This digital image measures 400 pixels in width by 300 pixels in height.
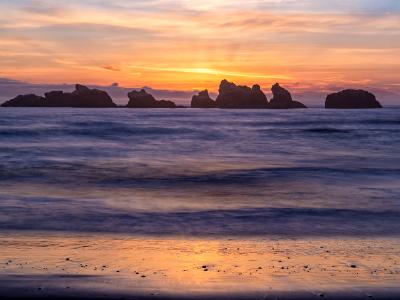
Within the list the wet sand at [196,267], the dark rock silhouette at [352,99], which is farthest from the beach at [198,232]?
the dark rock silhouette at [352,99]

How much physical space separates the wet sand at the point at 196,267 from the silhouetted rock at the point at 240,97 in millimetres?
144499

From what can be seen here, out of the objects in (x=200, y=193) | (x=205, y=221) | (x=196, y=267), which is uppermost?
(x=196, y=267)

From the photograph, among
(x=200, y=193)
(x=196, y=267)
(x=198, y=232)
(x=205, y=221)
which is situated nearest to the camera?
(x=196, y=267)

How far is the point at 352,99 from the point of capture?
14625 centimetres

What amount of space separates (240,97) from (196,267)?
484ft

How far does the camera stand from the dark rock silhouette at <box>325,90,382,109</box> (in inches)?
5773

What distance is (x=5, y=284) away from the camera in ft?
20.9

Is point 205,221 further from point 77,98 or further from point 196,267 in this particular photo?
point 77,98

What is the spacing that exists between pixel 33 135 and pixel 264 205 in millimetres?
33952

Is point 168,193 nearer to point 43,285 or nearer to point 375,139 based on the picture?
point 43,285

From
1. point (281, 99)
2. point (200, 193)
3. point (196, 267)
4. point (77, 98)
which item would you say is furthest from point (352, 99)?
point (196, 267)

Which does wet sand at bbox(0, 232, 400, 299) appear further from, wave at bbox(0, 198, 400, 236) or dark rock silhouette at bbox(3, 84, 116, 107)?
dark rock silhouette at bbox(3, 84, 116, 107)

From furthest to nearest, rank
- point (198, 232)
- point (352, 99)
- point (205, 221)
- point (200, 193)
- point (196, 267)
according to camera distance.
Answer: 1. point (352, 99)
2. point (200, 193)
3. point (205, 221)
4. point (198, 232)
5. point (196, 267)

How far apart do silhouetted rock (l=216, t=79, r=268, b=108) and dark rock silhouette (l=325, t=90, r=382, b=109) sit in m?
17.4
